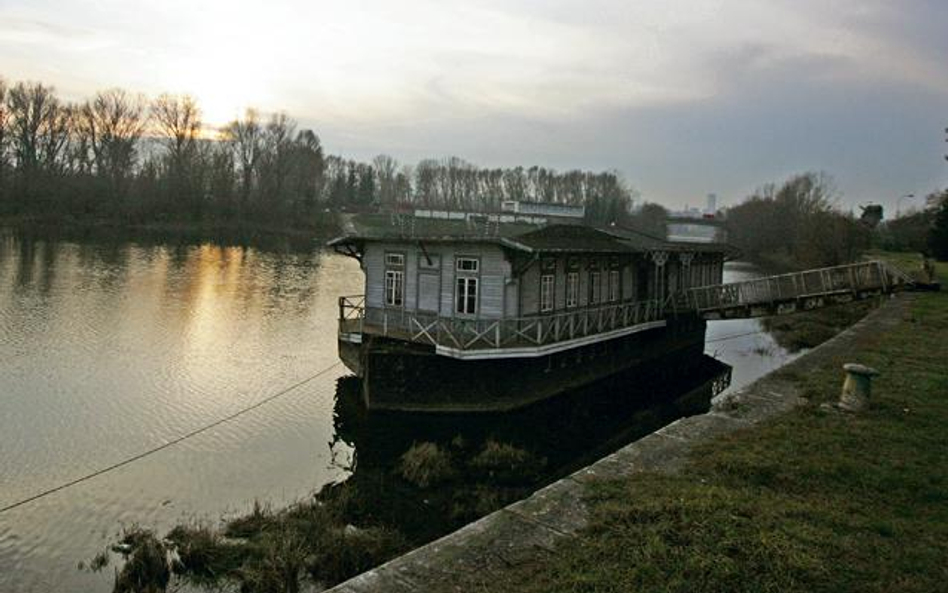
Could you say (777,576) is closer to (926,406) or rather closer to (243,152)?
(926,406)

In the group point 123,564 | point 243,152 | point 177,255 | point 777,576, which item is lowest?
point 123,564

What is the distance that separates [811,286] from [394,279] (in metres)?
17.3

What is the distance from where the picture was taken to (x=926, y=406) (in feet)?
46.6

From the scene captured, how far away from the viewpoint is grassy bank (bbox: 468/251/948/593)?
7277 millimetres

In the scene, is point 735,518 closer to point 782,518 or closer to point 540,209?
point 782,518

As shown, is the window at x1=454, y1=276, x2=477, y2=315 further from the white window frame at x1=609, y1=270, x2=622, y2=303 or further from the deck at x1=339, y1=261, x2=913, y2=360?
the white window frame at x1=609, y1=270, x2=622, y2=303

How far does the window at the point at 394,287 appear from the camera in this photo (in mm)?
22234

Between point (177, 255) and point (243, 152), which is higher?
point (243, 152)

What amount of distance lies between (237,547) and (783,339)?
3359cm

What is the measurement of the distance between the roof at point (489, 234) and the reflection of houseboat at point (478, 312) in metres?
0.05

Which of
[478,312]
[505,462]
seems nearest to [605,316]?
[478,312]

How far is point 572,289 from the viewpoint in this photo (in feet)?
78.4

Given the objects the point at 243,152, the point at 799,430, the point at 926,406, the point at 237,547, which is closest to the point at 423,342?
the point at 237,547

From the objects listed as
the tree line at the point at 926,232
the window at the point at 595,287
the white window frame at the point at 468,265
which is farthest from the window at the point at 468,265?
the tree line at the point at 926,232
